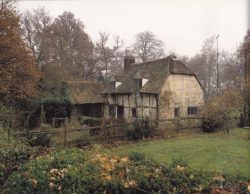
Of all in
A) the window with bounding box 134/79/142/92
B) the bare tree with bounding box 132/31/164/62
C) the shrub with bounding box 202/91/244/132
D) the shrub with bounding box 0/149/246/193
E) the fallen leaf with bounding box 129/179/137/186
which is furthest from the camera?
the bare tree with bounding box 132/31/164/62

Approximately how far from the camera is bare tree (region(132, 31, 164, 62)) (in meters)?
33.1

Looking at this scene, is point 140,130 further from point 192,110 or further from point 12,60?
point 12,60

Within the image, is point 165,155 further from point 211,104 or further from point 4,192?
point 211,104

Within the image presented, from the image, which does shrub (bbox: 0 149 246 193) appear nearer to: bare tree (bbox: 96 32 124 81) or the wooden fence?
the wooden fence

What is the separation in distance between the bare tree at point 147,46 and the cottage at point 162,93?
1432 centimetres

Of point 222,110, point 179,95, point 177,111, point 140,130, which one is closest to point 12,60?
point 140,130

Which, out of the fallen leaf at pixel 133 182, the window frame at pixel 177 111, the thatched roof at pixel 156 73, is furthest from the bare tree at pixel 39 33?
the fallen leaf at pixel 133 182

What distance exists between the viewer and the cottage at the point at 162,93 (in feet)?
52.5

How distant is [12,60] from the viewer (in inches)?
667

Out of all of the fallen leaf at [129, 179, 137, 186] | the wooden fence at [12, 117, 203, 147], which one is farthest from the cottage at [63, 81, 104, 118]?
the fallen leaf at [129, 179, 137, 186]

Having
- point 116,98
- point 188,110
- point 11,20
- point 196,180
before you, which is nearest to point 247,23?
point 196,180

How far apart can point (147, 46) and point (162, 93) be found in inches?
794

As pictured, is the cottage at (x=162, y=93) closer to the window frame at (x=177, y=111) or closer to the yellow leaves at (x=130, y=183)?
the window frame at (x=177, y=111)

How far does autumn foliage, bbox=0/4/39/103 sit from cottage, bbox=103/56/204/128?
31.5 feet
